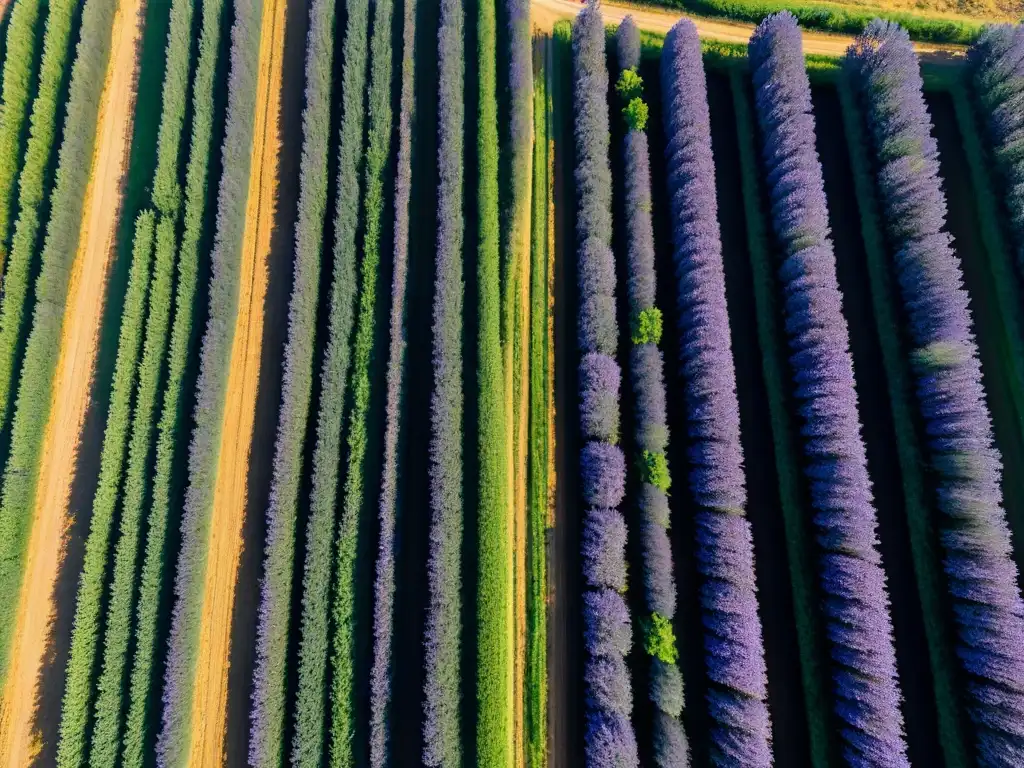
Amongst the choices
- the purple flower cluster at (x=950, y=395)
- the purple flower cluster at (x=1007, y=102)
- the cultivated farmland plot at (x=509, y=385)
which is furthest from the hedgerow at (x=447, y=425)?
the purple flower cluster at (x=1007, y=102)

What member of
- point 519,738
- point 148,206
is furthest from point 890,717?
point 148,206

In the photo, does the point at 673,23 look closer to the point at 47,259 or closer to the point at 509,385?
the point at 509,385

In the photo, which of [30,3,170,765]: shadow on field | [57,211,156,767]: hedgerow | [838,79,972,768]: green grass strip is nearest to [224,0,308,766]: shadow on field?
[57,211,156,767]: hedgerow

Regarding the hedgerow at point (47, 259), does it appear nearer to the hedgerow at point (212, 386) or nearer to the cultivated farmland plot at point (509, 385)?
the cultivated farmland plot at point (509, 385)

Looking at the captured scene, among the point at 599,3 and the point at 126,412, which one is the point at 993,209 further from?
the point at 126,412

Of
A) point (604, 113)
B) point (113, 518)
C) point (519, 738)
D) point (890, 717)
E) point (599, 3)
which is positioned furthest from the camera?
point (599, 3)

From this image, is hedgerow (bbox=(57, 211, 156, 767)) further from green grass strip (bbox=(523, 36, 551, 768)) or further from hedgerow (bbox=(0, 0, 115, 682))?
green grass strip (bbox=(523, 36, 551, 768))
